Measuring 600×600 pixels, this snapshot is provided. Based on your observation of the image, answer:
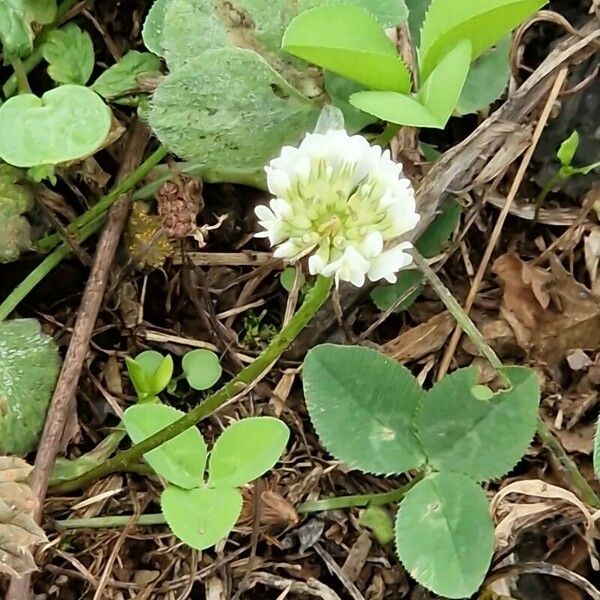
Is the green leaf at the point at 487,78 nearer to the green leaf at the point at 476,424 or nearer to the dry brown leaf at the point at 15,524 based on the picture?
the green leaf at the point at 476,424

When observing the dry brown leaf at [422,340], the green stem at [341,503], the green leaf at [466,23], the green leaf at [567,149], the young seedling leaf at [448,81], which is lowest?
the green stem at [341,503]

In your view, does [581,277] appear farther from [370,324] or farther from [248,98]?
[248,98]

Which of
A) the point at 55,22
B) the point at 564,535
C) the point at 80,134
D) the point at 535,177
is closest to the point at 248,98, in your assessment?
the point at 80,134


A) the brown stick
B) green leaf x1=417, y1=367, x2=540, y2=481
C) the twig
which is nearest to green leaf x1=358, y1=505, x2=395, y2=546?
green leaf x1=417, y1=367, x2=540, y2=481

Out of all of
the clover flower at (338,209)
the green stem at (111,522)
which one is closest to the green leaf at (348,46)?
the clover flower at (338,209)

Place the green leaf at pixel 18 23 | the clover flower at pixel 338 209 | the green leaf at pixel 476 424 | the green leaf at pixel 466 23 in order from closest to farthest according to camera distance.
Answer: the clover flower at pixel 338 209
the green leaf at pixel 466 23
the green leaf at pixel 476 424
the green leaf at pixel 18 23

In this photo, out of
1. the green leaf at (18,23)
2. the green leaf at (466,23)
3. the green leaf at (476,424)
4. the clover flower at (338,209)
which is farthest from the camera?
the green leaf at (18,23)

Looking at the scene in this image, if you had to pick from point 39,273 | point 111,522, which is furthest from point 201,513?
point 39,273

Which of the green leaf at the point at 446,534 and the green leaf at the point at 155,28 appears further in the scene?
the green leaf at the point at 155,28

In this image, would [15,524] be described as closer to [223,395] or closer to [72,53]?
[223,395]
